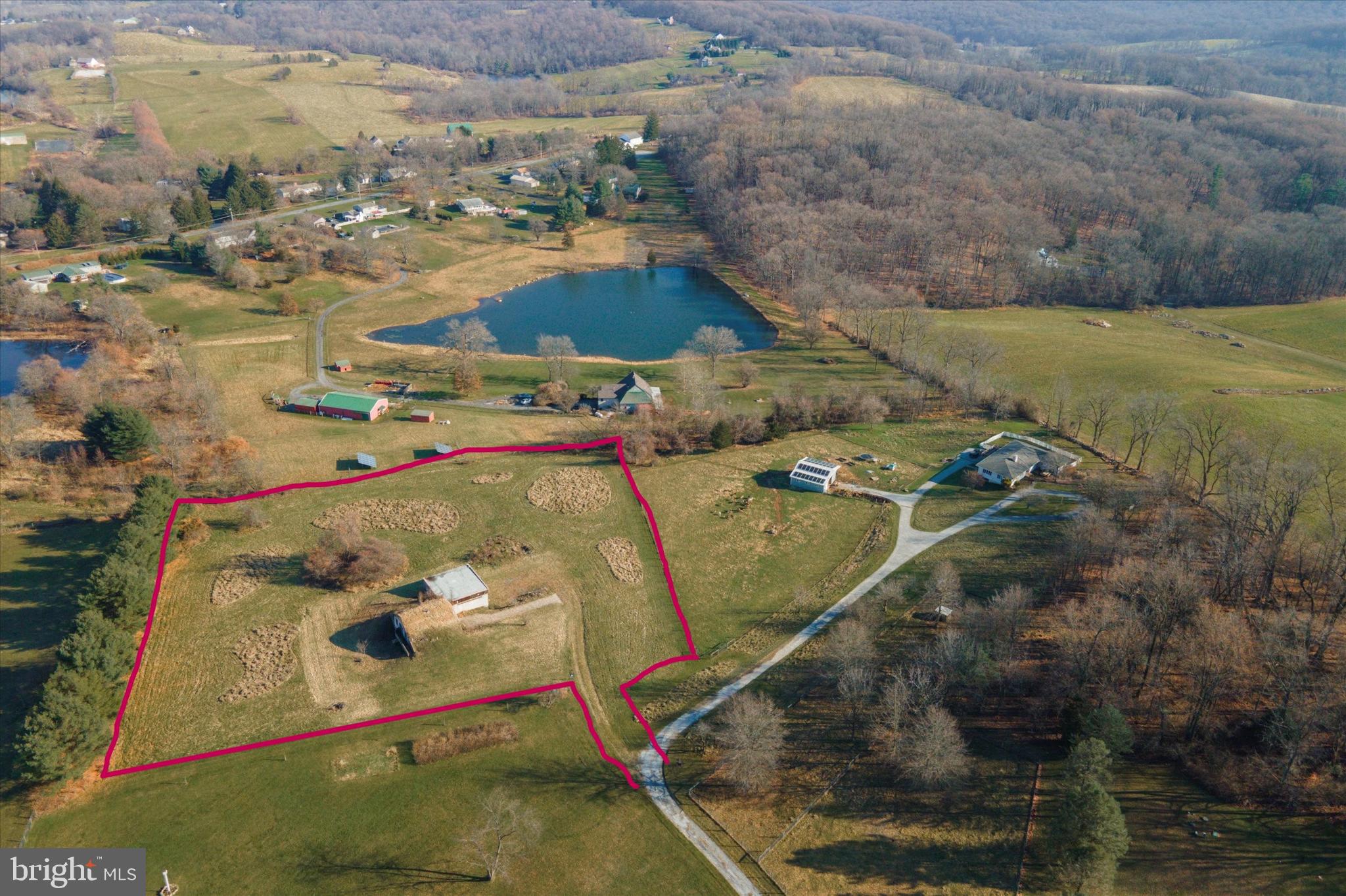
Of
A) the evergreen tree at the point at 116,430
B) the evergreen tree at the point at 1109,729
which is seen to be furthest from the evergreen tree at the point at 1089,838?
the evergreen tree at the point at 116,430

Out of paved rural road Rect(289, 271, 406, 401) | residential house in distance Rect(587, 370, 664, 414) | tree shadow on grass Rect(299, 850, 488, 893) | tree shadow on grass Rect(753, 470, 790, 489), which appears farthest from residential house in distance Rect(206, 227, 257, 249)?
tree shadow on grass Rect(299, 850, 488, 893)

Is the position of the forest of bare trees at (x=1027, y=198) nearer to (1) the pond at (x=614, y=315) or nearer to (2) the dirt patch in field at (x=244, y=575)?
(1) the pond at (x=614, y=315)

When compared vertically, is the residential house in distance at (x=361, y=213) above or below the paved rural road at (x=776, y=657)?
above

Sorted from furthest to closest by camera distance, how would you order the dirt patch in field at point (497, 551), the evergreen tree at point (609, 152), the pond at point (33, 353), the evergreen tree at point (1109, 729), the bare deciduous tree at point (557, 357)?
the evergreen tree at point (609, 152) → the pond at point (33, 353) → the bare deciduous tree at point (557, 357) → the dirt patch in field at point (497, 551) → the evergreen tree at point (1109, 729)

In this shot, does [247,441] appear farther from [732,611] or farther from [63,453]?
[732,611]

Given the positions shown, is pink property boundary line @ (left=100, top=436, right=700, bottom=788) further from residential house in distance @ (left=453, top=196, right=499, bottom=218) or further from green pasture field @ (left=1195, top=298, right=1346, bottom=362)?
green pasture field @ (left=1195, top=298, right=1346, bottom=362)

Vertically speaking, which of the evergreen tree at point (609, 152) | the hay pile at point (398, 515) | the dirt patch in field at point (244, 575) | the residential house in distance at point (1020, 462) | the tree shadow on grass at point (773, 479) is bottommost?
the dirt patch in field at point (244, 575)

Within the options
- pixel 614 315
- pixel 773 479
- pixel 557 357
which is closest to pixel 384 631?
pixel 773 479
